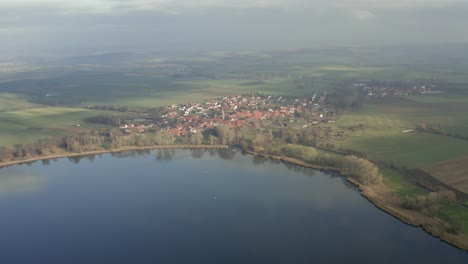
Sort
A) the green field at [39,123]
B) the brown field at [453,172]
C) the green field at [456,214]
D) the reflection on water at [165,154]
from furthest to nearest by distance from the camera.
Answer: the green field at [39,123], the reflection on water at [165,154], the brown field at [453,172], the green field at [456,214]

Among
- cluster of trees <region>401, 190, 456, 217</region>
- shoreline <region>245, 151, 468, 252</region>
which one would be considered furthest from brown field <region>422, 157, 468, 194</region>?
shoreline <region>245, 151, 468, 252</region>

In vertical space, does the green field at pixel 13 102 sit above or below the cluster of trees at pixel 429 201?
above

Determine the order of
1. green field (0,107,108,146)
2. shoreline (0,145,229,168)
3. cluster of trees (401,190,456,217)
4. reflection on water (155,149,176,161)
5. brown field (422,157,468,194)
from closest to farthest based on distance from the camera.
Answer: cluster of trees (401,190,456,217)
brown field (422,157,468,194)
shoreline (0,145,229,168)
reflection on water (155,149,176,161)
green field (0,107,108,146)

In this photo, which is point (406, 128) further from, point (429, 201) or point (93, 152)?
point (93, 152)

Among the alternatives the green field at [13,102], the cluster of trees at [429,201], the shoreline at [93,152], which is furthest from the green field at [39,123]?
the cluster of trees at [429,201]

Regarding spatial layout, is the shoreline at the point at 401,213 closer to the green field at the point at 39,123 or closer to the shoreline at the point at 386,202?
the shoreline at the point at 386,202

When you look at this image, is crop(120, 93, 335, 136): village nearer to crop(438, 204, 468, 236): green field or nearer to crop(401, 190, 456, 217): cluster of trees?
crop(401, 190, 456, 217): cluster of trees
